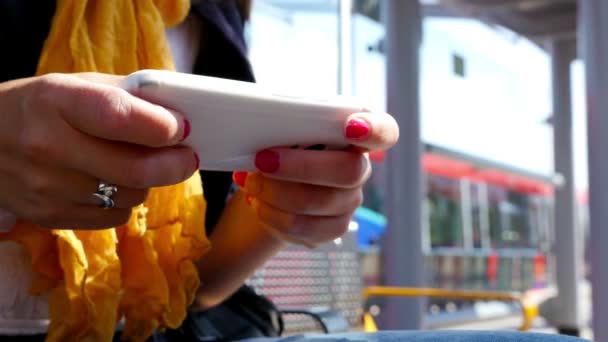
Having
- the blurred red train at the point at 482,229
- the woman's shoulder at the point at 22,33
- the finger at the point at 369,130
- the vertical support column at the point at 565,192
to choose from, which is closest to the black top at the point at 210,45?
the woman's shoulder at the point at 22,33

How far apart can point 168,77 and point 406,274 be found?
5.13ft

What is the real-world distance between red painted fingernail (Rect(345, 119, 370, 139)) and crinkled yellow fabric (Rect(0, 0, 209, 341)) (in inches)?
9.7

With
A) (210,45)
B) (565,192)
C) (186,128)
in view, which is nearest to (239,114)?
(186,128)

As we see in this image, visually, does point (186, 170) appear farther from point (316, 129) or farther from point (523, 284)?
point (523, 284)

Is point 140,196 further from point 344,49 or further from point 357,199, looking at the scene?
point 344,49

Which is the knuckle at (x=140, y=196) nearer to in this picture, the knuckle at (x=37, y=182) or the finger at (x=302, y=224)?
the knuckle at (x=37, y=182)

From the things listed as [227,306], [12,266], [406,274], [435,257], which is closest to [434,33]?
[435,257]

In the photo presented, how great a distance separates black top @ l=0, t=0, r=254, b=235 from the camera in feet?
2.44

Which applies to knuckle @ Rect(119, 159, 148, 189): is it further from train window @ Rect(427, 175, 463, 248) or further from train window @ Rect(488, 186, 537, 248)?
train window @ Rect(488, 186, 537, 248)

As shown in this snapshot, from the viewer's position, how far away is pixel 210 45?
3.09ft

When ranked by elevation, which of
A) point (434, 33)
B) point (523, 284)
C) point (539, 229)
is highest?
point (434, 33)

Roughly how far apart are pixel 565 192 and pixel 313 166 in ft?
10.1

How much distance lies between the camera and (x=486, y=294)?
5.00 ft

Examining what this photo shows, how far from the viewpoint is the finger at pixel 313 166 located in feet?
1.99
